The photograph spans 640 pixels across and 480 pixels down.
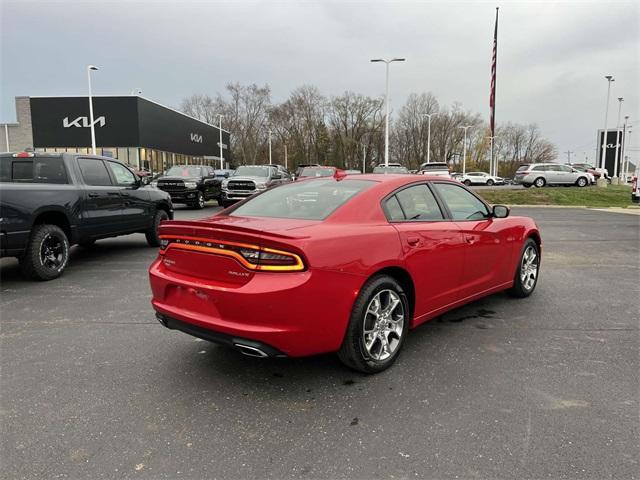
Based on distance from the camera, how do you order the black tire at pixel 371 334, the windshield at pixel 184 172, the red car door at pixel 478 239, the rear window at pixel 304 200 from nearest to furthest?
the black tire at pixel 371 334 → the rear window at pixel 304 200 → the red car door at pixel 478 239 → the windshield at pixel 184 172

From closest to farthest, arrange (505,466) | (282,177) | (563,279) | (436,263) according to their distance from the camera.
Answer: (505,466)
(436,263)
(563,279)
(282,177)

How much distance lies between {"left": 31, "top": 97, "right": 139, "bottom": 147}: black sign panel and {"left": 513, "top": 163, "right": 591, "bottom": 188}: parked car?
32.9 m

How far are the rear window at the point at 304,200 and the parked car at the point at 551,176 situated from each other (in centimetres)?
3114

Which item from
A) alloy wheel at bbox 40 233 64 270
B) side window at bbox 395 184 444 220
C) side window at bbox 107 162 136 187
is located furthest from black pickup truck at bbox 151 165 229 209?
side window at bbox 395 184 444 220

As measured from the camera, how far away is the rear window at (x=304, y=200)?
148 inches

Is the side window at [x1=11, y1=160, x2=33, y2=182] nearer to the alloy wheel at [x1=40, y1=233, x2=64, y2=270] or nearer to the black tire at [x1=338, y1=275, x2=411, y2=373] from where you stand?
the alloy wheel at [x1=40, y1=233, x2=64, y2=270]

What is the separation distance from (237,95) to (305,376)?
271 feet

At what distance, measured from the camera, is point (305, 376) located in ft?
11.7

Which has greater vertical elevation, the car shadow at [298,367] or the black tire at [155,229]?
the black tire at [155,229]

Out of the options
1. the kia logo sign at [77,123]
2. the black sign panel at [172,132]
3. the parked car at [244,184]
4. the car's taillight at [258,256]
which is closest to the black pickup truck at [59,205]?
the car's taillight at [258,256]

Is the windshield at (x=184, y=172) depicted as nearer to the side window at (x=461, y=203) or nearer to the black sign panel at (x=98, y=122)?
the side window at (x=461, y=203)

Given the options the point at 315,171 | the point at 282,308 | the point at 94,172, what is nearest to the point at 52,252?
the point at 94,172

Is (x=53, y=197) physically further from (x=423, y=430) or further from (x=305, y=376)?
(x=423, y=430)

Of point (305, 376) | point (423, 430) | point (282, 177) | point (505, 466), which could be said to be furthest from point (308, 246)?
point (282, 177)
